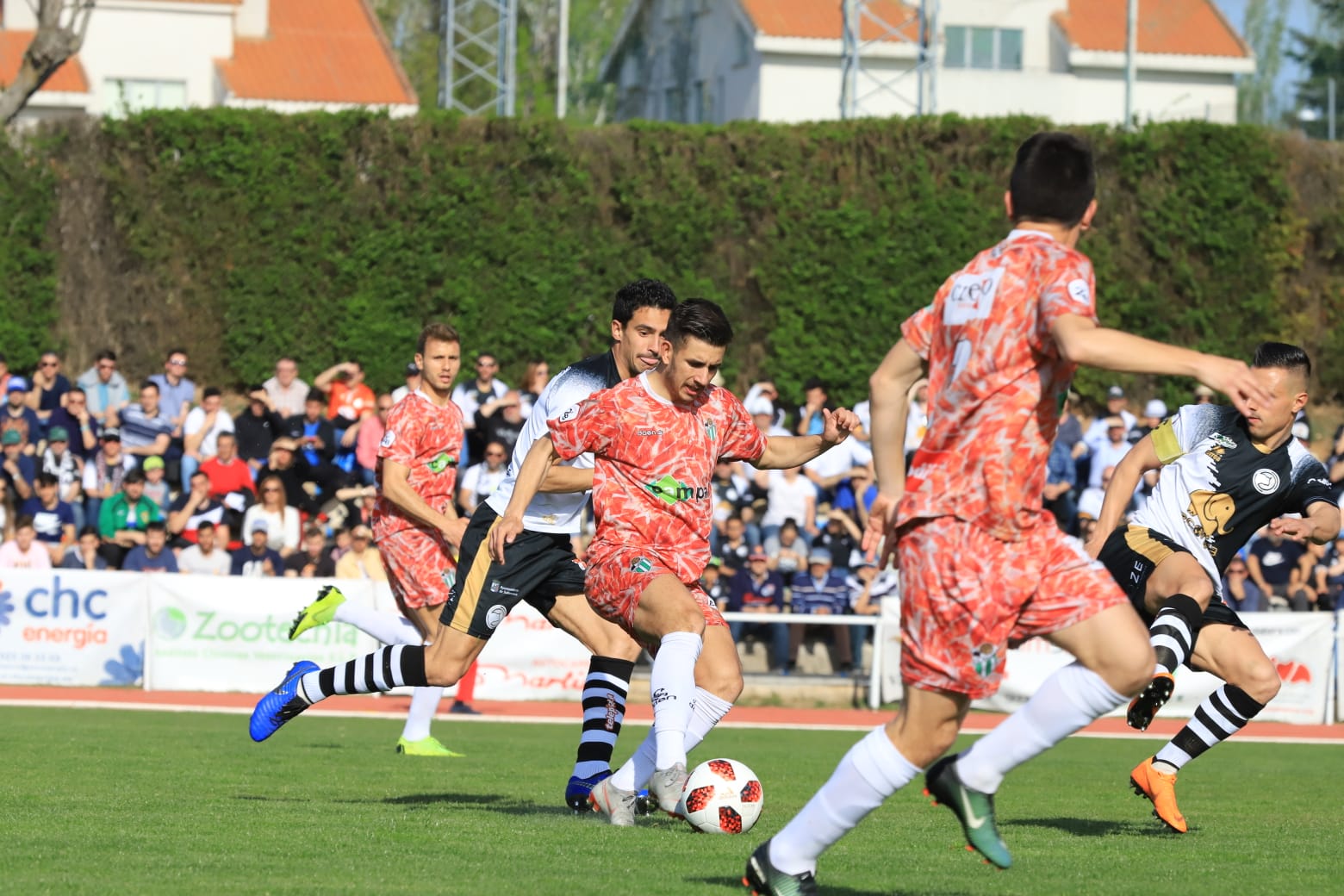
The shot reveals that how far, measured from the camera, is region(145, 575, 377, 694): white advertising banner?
17438mm

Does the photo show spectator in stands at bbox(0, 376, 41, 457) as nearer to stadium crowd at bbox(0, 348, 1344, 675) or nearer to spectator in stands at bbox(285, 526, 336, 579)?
stadium crowd at bbox(0, 348, 1344, 675)

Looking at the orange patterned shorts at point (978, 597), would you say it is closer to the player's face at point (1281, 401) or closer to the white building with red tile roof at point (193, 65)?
the player's face at point (1281, 401)

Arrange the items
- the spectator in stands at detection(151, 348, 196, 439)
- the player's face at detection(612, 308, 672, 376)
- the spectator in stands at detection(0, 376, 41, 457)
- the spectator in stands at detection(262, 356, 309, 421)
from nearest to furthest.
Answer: the player's face at detection(612, 308, 672, 376) → the spectator in stands at detection(0, 376, 41, 457) → the spectator in stands at detection(151, 348, 196, 439) → the spectator in stands at detection(262, 356, 309, 421)

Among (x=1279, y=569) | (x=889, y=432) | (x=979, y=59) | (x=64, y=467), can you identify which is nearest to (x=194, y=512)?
(x=64, y=467)

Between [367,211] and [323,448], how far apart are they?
5809mm

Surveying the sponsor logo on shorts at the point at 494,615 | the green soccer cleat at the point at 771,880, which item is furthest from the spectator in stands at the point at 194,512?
the green soccer cleat at the point at 771,880

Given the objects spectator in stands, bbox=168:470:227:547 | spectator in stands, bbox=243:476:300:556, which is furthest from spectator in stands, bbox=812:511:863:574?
spectator in stands, bbox=168:470:227:547

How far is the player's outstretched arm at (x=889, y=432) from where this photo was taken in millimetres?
5250

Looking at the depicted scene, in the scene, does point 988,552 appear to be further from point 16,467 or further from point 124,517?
point 16,467

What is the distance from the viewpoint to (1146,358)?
4809mm

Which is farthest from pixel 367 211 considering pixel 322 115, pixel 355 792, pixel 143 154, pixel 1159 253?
pixel 355 792

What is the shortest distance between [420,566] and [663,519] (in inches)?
130

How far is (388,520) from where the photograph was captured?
10500 millimetres

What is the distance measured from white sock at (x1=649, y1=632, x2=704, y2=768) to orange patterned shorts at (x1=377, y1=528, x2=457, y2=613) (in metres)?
3.28
